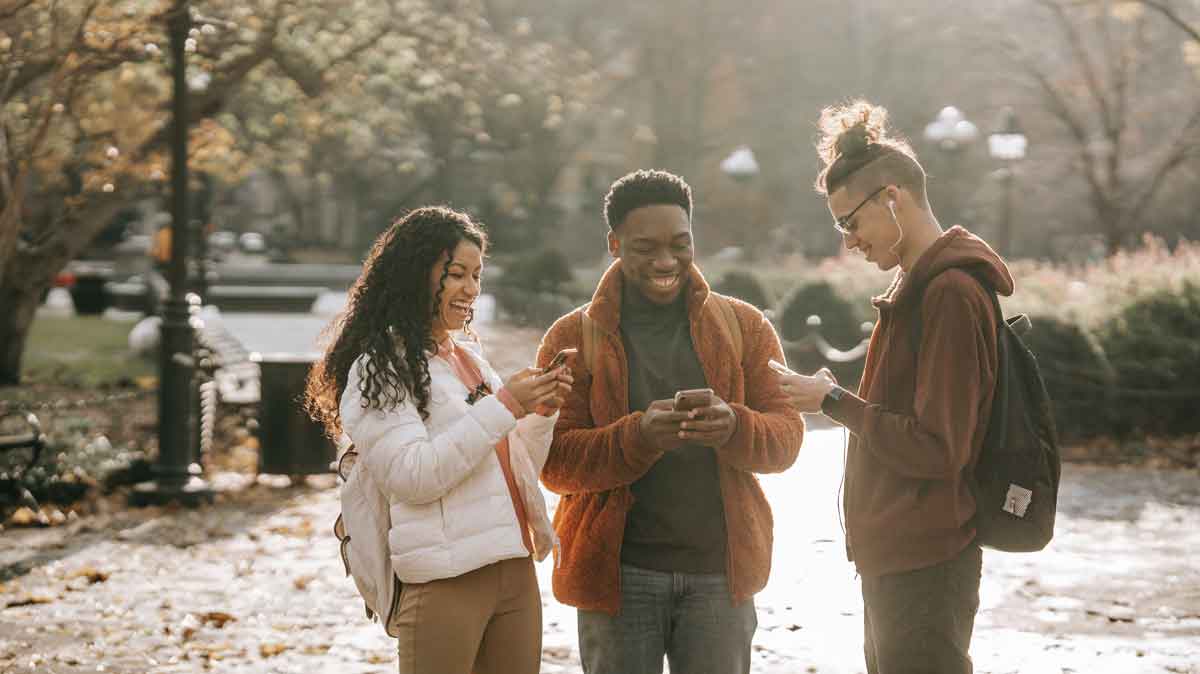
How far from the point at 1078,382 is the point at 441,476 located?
13.1 m

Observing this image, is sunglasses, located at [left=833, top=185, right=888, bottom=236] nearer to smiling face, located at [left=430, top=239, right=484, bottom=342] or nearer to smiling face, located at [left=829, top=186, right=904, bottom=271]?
smiling face, located at [left=829, top=186, right=904, bottom=271]

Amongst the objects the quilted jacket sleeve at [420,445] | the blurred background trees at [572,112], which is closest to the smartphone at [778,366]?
the quilted jacket sleeve at [420,445]

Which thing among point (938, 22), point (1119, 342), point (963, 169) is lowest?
point (1119, 342)

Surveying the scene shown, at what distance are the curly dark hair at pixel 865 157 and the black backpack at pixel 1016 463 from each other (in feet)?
0.98

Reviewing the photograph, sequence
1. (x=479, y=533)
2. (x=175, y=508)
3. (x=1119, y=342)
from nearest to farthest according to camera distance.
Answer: (x=479, y=533)
(x=175, y=508)
(x=1119, y=342)

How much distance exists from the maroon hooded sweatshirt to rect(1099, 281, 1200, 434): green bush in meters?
12.6

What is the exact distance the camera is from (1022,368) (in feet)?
11.9

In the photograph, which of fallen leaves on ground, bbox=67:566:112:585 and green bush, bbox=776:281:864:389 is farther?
green bush, bbox=776:281:864:389

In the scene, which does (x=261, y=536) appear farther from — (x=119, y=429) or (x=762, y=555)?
(x=762, y=555)

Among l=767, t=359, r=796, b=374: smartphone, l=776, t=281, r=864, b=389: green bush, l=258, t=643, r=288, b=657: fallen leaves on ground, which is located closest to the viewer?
l=767, t=359, r=796, b=374: smartphone

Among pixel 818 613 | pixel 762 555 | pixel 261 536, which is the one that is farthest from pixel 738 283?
pixel 762 555

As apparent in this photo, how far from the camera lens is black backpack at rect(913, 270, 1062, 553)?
355 centimetres

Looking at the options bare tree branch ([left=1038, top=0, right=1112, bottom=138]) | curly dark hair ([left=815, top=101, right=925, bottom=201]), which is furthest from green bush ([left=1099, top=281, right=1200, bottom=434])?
bare tree branch ([left=1038, top=0, right=1112, bottom=138])

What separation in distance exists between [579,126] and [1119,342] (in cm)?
3838
